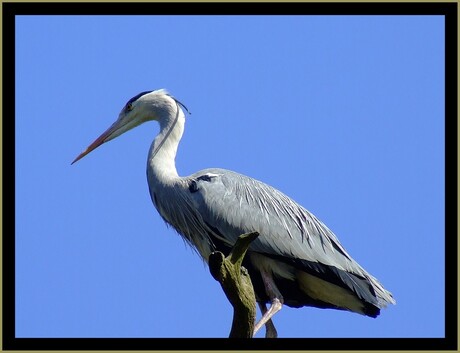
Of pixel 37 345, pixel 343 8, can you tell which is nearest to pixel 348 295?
pixel 343 8

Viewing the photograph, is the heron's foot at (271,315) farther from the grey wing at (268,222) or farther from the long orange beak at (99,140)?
the long orange beak at (99,140)

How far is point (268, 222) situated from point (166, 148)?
4.70 ft

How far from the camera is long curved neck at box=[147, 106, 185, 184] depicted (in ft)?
33.4

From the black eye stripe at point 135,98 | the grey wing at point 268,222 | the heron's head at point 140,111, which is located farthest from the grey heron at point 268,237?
the black eye stripe at point 135,98

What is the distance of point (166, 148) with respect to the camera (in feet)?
34.1

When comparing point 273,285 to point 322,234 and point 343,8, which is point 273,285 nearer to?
point 322,234

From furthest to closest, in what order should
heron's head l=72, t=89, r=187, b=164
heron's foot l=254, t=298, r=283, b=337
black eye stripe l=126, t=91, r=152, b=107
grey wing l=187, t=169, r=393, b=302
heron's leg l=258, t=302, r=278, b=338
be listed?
black eye stripe l=126, t=91, r=152, b=107, heron's head l=72, t=89, r=187, b=164, grey wing l=187, t=169, r=393, b=302, heron's leg l=258, t=302, r=278, b=338, heron's foot l=254, t=298, r=283, b=337

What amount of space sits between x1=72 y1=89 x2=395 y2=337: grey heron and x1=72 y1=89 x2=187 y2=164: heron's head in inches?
29.1

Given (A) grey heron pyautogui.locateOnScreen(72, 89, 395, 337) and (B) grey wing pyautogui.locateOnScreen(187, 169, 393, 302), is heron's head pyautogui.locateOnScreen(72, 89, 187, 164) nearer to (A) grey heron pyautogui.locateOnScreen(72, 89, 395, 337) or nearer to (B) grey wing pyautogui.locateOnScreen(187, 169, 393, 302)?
(A) grey heron pyautogui.locateOnScreen(72, 89, 395, 337)

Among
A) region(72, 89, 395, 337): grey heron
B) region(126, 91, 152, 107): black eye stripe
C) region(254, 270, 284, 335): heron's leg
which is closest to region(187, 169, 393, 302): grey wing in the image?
region(72, 89, 395, 337): grey heron

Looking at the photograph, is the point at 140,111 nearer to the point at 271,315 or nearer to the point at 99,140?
the point at 99,140

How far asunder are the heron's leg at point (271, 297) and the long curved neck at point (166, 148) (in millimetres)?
1432

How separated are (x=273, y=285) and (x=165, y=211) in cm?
141

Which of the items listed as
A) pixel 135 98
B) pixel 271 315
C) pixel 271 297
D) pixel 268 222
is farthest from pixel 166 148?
pixel 271 315
